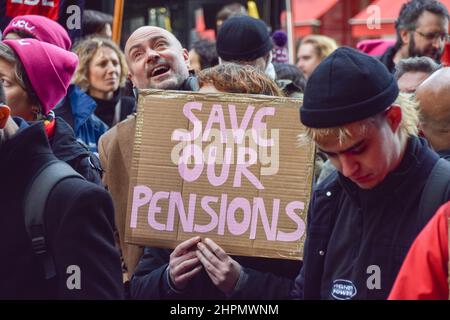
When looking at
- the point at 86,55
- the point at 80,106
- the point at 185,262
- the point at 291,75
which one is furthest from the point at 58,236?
the point at 86,55

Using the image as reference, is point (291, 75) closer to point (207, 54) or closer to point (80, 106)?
point (80, 106)

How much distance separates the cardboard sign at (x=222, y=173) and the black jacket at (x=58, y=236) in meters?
0.64

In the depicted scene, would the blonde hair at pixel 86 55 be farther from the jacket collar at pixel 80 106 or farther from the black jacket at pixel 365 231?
the black jacket at pixel 365 231

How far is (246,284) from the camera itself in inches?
167

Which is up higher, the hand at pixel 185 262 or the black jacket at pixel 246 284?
the hand at pixel 185 262

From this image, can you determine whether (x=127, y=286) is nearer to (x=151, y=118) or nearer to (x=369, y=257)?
(x=151, y=118)

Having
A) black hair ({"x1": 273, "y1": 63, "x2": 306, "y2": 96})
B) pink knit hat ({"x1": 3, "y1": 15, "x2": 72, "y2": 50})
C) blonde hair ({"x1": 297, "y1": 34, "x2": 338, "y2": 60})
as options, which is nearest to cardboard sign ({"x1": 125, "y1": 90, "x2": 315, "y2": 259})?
pink knit hat ({"x1": 3, "y1": 15, "x2": 72, "y2": 50})

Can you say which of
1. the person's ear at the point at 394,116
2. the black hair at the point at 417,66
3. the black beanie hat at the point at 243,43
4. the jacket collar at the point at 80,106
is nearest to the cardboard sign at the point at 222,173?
the person's ear at the point at 394,116

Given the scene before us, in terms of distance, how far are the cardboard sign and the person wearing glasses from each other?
3347 millimetres

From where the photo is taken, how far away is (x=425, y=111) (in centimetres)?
427

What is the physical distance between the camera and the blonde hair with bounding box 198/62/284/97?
4.55 meters

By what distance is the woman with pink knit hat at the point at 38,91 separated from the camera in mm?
4512

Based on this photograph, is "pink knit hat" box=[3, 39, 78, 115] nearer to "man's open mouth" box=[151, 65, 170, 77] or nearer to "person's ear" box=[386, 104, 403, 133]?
"man's open mouth" box=[151, 65, 170, 77]
